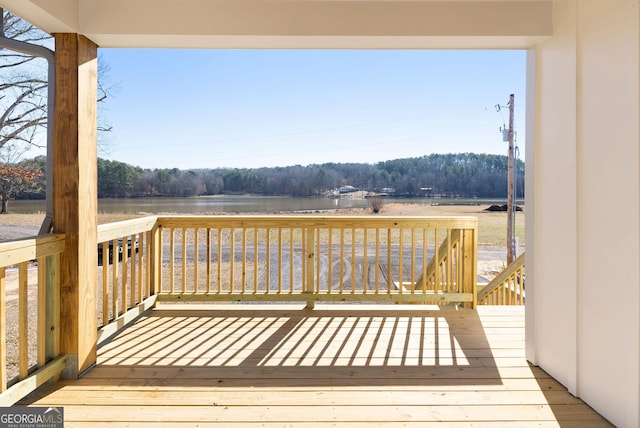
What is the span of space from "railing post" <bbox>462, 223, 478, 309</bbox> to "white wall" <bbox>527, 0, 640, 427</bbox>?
101 cm

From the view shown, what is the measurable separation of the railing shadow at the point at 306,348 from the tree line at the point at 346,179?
1756 mm

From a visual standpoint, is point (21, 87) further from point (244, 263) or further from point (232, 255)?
point (244, 263)

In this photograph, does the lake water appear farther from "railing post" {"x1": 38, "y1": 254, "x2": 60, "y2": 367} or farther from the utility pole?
the utility pole

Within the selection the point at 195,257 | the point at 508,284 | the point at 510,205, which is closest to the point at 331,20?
the point at 195,257

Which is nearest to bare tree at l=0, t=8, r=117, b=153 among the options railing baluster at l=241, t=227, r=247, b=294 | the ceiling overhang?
the ceiling overhang

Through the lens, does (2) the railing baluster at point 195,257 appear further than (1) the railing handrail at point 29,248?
Yes

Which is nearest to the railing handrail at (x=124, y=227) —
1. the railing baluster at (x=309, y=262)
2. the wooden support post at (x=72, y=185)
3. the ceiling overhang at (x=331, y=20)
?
the wooden support post at (x=72, y=185)

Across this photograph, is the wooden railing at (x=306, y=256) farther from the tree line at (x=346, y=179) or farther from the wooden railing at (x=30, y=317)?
the wooden railing at (x=30, y=317)

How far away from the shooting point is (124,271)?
3113 millimetres

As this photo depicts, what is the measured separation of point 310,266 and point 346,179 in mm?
1803

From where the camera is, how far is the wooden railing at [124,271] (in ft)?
9.10

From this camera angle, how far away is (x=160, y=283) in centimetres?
371

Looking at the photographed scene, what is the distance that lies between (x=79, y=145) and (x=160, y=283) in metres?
1.88

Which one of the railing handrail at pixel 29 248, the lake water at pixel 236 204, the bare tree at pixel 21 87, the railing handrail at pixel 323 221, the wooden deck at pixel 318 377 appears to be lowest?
the wooden deck at pixel 318 377
